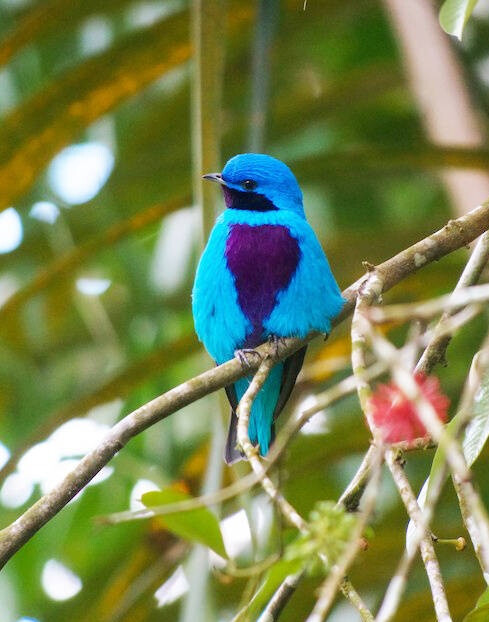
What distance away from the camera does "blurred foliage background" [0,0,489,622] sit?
12.0 ft

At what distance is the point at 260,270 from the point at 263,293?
81 millimetres

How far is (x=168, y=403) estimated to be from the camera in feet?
7.58

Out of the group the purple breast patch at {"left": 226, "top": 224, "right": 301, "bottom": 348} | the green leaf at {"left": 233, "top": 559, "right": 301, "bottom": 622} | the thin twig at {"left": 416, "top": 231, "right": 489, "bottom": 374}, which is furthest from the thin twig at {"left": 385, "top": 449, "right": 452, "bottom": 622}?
the purple breast patch at {"left": 226, "top": 224, "right": 301, "bottom": 348}

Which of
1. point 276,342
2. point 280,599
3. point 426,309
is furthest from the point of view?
point 276,342

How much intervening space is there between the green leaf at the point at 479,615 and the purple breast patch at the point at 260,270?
1905 mm

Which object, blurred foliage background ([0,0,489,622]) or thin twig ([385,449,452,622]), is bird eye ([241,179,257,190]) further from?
thin twig ([385,449,452,622])

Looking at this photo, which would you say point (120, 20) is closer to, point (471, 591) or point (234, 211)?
point (234, 211)

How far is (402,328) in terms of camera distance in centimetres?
406

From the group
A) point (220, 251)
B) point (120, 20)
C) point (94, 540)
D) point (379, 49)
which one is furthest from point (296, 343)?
point (379, 49)

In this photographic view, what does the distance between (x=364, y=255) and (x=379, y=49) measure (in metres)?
1.89

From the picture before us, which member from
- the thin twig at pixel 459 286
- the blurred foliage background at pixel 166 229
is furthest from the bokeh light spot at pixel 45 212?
the thin twig at pixel 459 286

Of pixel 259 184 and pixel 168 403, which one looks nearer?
pixel 168 403

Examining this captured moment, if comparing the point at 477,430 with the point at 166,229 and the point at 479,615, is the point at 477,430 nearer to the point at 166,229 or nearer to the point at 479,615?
the point at 479,615

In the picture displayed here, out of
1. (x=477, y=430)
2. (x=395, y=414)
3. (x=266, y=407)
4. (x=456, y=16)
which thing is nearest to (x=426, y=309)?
(x=395, y=414)
